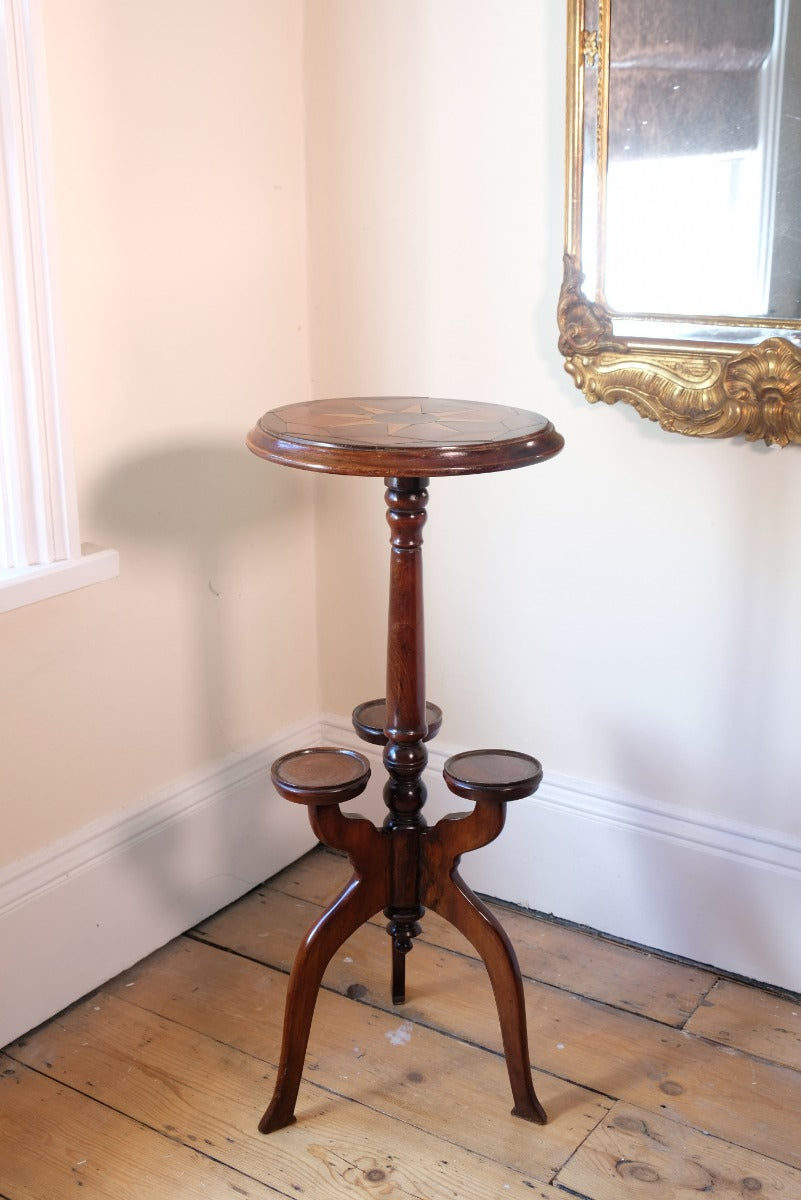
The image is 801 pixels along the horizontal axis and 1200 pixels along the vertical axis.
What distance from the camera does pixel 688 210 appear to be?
201 cm

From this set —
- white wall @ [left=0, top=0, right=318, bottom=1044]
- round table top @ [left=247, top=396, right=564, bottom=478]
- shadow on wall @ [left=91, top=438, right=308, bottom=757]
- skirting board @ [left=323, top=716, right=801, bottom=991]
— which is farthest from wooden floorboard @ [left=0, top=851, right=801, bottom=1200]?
round table top @ [left=247, top=396, right=564, bottom=478]

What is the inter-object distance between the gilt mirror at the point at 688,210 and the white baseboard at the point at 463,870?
30.6 inches

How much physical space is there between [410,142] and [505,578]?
847mm

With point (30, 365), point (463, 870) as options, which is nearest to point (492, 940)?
point (463, 870)

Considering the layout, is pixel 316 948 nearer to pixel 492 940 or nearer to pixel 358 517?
pixel 492 940

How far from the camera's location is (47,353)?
1.98 meters

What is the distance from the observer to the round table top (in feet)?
5.39

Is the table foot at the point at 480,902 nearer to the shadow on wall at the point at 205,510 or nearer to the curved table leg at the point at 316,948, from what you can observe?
the curved table leg at the point at 316,948

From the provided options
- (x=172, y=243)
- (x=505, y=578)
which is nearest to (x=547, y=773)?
(x=505, y=578)

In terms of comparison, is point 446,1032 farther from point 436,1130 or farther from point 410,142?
point 410,142

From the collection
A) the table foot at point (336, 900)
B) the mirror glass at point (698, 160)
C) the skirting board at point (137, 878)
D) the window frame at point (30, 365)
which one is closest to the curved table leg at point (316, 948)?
the table foot at point (336, 900)

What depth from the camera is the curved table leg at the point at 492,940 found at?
6.26ft

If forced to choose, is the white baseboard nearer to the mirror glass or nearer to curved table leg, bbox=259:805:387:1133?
curved table leg, bbox=259:805:387:1133

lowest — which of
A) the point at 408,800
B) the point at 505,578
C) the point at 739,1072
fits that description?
the point at 739,1072
